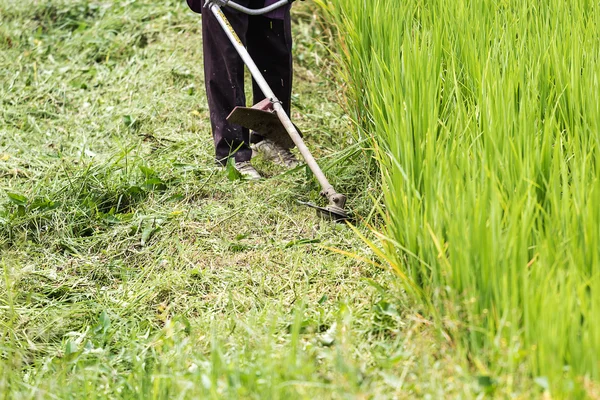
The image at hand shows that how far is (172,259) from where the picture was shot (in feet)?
8.10

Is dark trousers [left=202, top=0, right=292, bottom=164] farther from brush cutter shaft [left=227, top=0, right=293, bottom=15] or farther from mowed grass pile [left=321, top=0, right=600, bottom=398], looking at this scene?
mowed grass pile [left=321, top=0, right=600, bottom=398]

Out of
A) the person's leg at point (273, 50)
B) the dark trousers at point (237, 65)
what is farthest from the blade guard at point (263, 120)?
the person's leg at point (273, 50)

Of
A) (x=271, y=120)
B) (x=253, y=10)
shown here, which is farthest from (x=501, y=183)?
(x=253, y=10)

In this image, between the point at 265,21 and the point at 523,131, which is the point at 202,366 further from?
the point at 265,21

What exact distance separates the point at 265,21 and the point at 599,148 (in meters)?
1.59

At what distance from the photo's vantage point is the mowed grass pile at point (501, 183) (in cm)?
138

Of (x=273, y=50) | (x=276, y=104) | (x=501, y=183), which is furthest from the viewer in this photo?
(x=273, y=50)

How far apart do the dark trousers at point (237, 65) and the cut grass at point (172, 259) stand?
153mm

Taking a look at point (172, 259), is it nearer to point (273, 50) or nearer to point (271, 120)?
point (271, 120)

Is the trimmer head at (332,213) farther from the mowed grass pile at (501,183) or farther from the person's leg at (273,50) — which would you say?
the person's leg at (273,50)

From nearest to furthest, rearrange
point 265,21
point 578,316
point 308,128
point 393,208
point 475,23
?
point 578,316 < point 393,208 < point 475,23 < point 265,21 < point 308,128

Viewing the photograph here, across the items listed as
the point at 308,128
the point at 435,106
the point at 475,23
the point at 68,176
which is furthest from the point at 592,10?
the point at 68,176

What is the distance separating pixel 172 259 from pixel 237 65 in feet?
2.92

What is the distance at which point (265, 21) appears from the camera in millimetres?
3029
